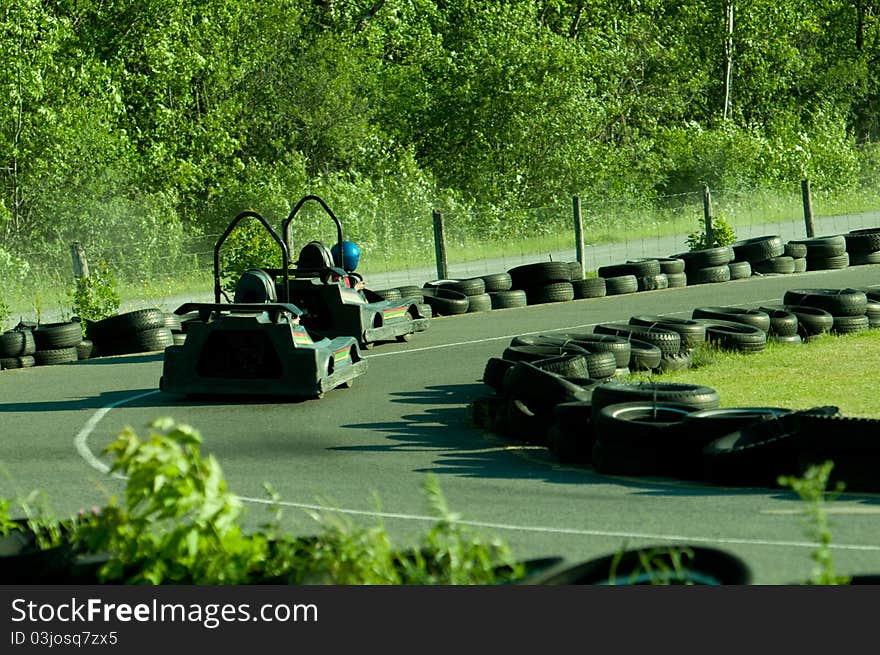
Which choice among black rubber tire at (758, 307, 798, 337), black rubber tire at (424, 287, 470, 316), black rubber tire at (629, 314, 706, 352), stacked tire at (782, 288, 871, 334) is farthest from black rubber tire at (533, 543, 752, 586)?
black rubber tire at (424, 287, 470, 316)

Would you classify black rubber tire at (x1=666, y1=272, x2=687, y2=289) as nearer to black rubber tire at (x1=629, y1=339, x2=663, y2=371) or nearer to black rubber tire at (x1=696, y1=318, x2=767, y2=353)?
black rubber tire at (x1=696, y1=318, x2=767, y2=353)

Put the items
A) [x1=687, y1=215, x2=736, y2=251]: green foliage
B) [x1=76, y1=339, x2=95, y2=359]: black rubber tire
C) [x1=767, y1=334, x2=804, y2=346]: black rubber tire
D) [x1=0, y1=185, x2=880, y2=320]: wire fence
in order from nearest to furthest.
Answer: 1. [x1=767, y1=334, x2=804, y2=346]: black rubber tire
2. [x1=76, y1=339, x2=95, y2=359]: black rubber tire
3. [x1=0, y1=185, x2=880, y2=320]: wire fence
4. [x1=687, y1=215, x2=736, y2=251]: green foliage

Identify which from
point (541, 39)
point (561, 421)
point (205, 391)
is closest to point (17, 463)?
point (205, 391)

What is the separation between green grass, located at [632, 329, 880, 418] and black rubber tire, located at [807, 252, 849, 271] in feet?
27.6

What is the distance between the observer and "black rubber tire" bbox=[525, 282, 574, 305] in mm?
20688

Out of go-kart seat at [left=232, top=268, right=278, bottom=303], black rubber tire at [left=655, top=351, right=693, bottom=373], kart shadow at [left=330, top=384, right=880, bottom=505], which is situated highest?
go-kart seat at [left=232, top=268, right=278, bottom=303]

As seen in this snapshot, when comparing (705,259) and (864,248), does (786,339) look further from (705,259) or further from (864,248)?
(864,248)

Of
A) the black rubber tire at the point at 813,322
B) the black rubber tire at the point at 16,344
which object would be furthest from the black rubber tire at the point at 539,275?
the black rubber tire at the point at 16,344

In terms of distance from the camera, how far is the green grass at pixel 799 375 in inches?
436

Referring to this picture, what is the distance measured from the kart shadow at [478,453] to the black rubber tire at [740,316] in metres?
3.85

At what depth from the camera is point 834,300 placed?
1571cm

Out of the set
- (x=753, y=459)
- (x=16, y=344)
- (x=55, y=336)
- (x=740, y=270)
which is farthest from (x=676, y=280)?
(x=753, y=459)

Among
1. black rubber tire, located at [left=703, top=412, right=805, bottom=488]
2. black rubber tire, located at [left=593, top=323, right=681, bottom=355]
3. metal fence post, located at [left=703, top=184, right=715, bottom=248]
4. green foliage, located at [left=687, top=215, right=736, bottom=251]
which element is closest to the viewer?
black rubber tire, located at [left=703, top=412, right=805, bottom=488]

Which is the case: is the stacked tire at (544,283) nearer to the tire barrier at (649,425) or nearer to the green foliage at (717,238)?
the green foliage at (717,238)
